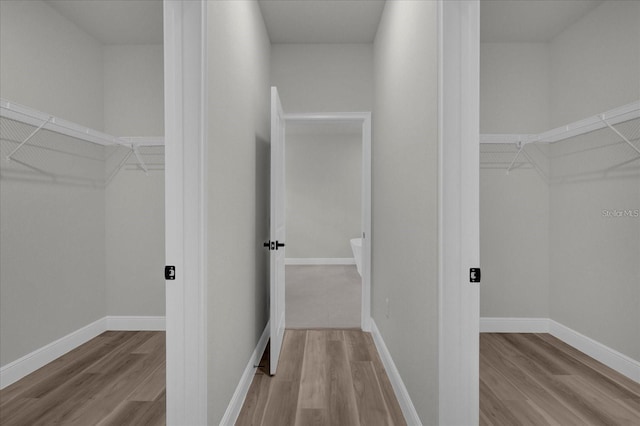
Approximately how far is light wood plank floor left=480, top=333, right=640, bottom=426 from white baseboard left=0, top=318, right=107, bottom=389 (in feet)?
9.50

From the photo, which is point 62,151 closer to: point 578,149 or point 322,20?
point 322,20

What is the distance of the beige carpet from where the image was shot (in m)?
3.54

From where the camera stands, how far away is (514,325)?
3.14 metres

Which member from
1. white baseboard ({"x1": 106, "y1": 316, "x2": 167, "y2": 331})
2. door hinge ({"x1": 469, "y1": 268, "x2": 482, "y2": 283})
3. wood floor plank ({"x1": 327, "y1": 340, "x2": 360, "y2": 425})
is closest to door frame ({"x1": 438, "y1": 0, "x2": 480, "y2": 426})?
door hinge ({"x1": 469, "y1": 268, "x2": 482, "y2": 283})

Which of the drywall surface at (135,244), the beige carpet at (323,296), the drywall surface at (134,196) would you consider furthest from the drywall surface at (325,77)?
the beige carpet at (323,296)

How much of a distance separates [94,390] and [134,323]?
103 centimetres

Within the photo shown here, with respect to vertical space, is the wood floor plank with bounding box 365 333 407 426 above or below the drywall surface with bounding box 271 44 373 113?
below

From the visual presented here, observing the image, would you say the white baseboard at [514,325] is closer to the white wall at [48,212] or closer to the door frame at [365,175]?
the door frame at [365,175]

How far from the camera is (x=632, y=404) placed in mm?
2021

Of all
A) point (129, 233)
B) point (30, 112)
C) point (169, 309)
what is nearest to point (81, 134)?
point (30, 112)

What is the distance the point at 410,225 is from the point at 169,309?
1.27 meters

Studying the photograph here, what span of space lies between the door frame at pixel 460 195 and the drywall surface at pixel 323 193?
5.40 meters

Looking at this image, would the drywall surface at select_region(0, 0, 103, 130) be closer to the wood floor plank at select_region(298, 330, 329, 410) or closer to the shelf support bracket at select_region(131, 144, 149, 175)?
the shelf support bracket at select_region(131, 144, 149, 175)

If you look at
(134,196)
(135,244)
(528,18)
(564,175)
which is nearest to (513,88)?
(528,18)
